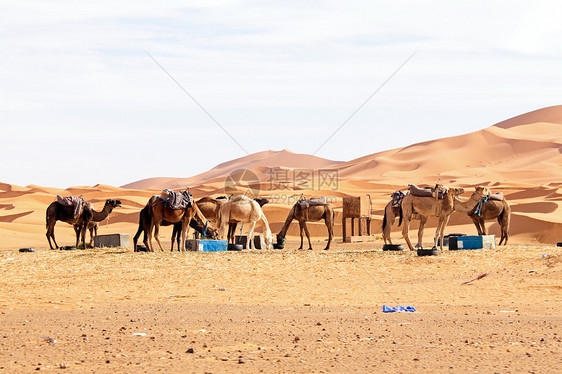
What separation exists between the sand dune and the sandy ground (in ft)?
50.3

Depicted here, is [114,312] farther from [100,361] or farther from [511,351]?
[511,351]

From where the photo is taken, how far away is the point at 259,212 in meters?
22.3

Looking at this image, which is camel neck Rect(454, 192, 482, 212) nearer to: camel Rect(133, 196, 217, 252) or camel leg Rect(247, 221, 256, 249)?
camel leg Rect(247, 221, 256, 249)

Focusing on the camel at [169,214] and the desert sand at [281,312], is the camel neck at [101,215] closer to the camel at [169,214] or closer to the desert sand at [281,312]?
the camel at [169,214]

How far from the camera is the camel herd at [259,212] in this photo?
20312mm

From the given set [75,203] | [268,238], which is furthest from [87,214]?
[268,238]

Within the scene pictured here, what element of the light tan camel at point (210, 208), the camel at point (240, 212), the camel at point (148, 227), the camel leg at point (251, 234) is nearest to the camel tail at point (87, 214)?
the camel at point (148, 227)

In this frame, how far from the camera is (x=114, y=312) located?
11.9 m

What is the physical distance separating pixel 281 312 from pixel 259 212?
10.5 meters

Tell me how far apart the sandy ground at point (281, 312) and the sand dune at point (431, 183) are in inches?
604

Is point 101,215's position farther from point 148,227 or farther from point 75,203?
point 148,227

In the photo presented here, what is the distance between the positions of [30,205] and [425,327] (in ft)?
193

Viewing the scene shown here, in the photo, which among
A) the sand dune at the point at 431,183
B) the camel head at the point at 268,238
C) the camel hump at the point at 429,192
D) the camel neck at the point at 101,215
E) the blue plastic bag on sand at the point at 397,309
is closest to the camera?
the blue plastic bag on sand at the point at 397,309

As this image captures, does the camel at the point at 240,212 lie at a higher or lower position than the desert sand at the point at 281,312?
higher
